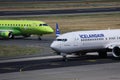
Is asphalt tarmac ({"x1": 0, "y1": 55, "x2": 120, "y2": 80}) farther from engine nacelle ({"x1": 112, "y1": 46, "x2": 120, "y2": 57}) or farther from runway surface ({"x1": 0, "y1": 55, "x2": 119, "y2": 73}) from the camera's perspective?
engine nacelle ({"x1": 112, "y1": 46, "x2": 120, "y2": 57})

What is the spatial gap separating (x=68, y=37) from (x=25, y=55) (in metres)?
11.0

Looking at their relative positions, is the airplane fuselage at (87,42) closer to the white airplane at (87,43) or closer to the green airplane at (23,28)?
the white airplane at (87,43)

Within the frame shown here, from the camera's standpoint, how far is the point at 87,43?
6219 cm

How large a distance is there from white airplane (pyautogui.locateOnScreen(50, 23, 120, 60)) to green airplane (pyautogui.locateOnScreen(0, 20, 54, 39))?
31910 mm

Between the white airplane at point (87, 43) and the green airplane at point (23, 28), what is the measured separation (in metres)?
31.9

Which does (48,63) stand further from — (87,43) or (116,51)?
(116,51)

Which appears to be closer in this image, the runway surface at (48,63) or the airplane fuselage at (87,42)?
the runway surface at (48,63)

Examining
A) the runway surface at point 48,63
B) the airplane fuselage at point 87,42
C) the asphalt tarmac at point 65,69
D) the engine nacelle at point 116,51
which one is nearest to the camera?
the asphalt tarmac at point 65,69

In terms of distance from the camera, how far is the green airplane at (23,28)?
9625 cm

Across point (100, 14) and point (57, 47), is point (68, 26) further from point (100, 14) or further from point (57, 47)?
point (57, 47)

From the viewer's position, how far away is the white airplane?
60.8 meters

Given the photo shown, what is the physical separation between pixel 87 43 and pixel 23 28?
3684 centimetres

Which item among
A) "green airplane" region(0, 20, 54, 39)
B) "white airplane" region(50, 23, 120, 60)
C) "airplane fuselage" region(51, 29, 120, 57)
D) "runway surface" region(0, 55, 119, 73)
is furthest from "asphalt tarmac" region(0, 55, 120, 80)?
"green airplane" region(0, 20, 54, 39)

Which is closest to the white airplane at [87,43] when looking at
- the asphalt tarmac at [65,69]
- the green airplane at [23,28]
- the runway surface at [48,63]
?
the runway surface at [48,63]
